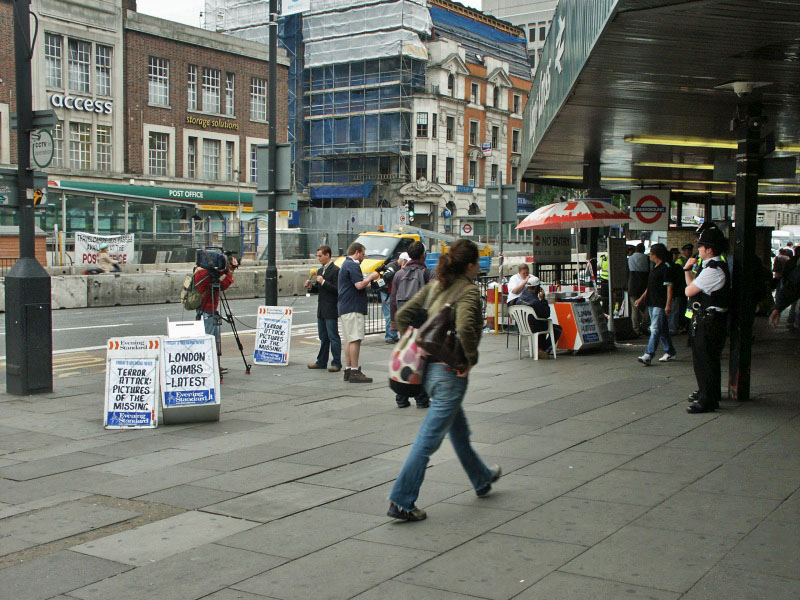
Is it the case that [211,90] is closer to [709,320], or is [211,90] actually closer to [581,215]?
[581,215]

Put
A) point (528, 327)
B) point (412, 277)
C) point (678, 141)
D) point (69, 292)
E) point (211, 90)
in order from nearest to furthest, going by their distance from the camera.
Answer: point (412, 277) → point (528, 327) → point (678, 141) → point (69, 292) → point (211, 90)

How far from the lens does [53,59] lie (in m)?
46.2

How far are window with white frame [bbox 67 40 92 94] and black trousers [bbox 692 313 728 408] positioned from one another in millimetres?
44334

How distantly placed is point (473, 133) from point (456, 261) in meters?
73.7

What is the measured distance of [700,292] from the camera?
963 cm

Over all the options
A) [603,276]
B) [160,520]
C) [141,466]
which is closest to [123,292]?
[603,276]

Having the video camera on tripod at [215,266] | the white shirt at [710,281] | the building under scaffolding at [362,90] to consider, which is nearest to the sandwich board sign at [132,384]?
the video camera on tripod at [215,266]

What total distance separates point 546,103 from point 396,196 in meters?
58.3

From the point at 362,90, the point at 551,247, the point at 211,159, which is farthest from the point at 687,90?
the point at 362,90

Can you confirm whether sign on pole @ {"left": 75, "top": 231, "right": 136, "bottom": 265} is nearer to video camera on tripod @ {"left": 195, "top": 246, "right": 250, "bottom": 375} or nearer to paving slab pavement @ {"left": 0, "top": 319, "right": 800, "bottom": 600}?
video camera on tripod @ {"left": 195, "top": 246, "right": 250, "bottom": 375}

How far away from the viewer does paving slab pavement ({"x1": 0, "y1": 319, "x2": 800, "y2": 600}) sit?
4.78 metres

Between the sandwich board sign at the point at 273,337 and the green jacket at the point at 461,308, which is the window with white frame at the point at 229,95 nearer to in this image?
the sandwich board sign at the point at 273,337

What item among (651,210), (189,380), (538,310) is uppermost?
(651,210)

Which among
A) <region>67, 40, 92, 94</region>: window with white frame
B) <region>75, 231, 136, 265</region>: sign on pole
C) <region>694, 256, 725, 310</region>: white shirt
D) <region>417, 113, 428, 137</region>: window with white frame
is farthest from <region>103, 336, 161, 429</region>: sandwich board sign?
<region>417, 113, 428, 137</region>: window with white frame
